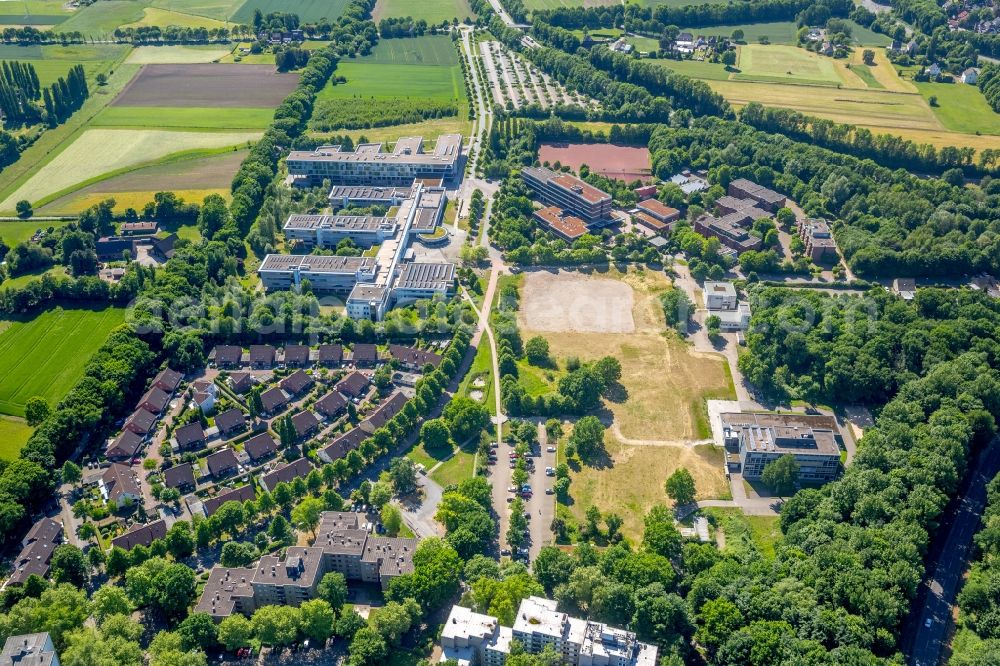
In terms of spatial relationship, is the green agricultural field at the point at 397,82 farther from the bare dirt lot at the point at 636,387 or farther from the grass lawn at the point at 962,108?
the grass lawn at the point at 962,108

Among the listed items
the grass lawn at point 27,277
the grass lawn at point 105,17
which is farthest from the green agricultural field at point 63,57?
the grass lawn at point 27,277

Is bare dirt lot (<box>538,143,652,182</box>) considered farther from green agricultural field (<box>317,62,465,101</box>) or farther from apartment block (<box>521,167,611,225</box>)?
green agricultural field (<box>317,62,465,101</box>)

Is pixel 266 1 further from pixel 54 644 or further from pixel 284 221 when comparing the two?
pixel 54 644

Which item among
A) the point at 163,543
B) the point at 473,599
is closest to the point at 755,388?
the point at 473,599

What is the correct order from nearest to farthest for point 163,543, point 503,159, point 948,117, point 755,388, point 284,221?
point 163,543 → point 755,388 → point 284,221 → point 503,159 → point 948,117

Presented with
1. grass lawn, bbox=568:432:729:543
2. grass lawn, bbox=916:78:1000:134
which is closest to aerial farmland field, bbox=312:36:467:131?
grass lawn, bbox=568:432:729:543

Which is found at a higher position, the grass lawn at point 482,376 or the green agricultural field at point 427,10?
the green agricultural field at point 427,10

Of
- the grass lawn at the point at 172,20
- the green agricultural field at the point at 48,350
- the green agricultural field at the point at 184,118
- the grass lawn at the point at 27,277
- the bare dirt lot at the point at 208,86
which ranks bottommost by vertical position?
the green agricultural field at the point at 48,350
